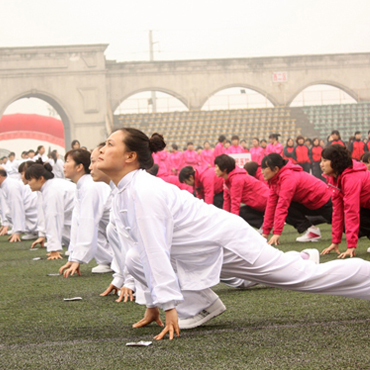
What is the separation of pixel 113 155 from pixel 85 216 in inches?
68.2

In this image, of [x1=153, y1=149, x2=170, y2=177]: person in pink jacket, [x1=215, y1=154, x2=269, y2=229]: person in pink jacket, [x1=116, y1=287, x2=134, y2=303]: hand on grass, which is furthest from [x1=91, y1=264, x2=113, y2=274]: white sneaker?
[x1=153, y1=149, x2=170, y2=177]: person in pink jacket

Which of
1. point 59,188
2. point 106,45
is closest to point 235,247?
point 59,188

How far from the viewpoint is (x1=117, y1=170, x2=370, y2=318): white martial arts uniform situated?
230 centimetres

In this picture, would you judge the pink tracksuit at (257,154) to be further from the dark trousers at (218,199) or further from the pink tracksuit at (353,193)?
the pink tracksuit at (353,193)

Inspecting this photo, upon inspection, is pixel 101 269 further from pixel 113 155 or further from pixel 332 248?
pixel 113 155

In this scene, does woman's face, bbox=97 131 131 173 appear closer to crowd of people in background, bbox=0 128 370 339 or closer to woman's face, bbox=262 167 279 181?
crowd of people in background, bbox=0 128 370 339

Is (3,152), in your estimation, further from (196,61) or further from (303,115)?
(303,115)

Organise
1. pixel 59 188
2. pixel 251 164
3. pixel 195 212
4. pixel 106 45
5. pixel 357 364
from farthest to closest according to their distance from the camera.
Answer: pixel 106 45
pixel 251 164
pixel 59 188
pixel 195 212
pixel 357 364

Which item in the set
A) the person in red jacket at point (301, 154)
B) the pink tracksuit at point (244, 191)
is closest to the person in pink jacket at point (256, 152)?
the person in red jacket at point (301, 154)

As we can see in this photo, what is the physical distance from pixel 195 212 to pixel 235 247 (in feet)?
0.71

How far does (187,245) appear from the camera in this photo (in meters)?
2.43

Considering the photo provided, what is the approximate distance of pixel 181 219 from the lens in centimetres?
242

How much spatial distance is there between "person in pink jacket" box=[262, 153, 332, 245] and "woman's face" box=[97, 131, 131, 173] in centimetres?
275

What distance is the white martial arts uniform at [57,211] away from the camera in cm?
516
